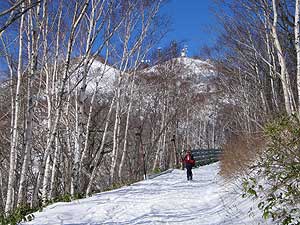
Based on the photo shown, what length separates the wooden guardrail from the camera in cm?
2325

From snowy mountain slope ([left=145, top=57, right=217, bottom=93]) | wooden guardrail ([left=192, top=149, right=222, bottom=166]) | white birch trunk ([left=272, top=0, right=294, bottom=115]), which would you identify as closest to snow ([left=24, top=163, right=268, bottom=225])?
white birch trunk ([left=272, top=0, right=294, bottom=115])

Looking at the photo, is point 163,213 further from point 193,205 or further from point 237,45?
point 237,45

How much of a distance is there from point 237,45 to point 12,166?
9620 millimetres

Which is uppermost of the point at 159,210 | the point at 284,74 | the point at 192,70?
the point at 192,70

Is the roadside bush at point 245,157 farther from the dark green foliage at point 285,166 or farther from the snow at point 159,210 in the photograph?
the dark green foliage at point 285,166

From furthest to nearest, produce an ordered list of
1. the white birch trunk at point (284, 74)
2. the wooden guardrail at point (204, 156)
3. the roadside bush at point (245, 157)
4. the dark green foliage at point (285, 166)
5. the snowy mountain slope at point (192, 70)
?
1. the snowy mountain slope at point (192, 70)
2. the wooden guardrail at point (204, 156)
3. the white birch trunk at point (284, 74)
4. the roadside bush at point (245, 157)
5. the dark green foliage at point (285, 166)

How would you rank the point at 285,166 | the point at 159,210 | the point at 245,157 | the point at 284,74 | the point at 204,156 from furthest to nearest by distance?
the point at 204,156 → the point at 284,74 → the point at 245,157 → the point at 159,210 → the point at 285,166

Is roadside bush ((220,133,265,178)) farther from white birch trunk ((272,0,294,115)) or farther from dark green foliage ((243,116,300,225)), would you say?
dark green foliage ((243,116,300,225))

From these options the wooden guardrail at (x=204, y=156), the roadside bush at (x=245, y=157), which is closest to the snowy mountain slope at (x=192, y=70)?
the wooden guardrail at (x=204, y=156)

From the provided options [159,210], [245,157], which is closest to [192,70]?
[245,157]

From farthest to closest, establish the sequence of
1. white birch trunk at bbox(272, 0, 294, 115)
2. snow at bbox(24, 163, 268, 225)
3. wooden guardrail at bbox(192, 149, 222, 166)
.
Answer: wooden guardrail at bbox(192, 149, 222, 166) < white birch trunk at bbox(272, 0, 294, 115) < snow at bbox(24, 163, 268, 225)

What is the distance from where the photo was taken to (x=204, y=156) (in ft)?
81.4

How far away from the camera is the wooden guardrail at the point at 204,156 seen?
23252 mm

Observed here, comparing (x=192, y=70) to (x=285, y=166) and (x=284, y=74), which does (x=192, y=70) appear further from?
(x=285, y=166)
